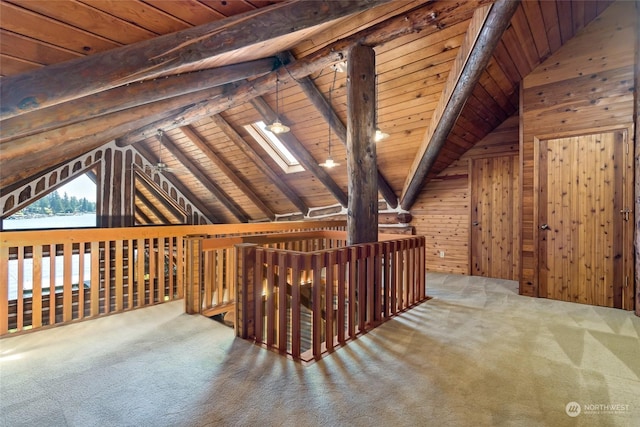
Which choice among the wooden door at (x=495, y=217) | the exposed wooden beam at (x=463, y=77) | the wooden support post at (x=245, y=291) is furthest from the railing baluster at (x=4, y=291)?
the wooden door at (x=495, y=217)

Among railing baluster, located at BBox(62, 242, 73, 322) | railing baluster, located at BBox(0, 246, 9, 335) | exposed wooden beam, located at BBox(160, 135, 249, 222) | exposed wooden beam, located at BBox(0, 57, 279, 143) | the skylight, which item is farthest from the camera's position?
exposed wooden beam, located at BBox(160, 135, 249, 222)

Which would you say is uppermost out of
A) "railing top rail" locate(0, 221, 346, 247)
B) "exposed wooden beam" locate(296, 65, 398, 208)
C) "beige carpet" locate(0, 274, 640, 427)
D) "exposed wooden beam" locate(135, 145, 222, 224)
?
"exposed wooden beam" locate(296, 65, 398, 208)

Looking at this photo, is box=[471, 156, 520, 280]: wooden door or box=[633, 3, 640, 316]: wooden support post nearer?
box=[633, 3, 640, 316]: wooden support post

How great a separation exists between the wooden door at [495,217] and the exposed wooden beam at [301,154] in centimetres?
226

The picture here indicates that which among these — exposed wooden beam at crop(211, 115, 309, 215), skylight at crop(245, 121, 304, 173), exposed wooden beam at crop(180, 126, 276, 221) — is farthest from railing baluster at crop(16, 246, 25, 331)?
exposed wooden beam at crop(180, 126, 276, 221)

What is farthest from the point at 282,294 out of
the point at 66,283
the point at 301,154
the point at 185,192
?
the point at 185,192

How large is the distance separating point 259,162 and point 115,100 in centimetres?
364

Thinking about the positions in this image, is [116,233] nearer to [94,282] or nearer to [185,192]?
[94,282]

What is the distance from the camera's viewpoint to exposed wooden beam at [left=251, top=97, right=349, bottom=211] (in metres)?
4.75

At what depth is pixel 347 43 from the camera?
3191 millimetres

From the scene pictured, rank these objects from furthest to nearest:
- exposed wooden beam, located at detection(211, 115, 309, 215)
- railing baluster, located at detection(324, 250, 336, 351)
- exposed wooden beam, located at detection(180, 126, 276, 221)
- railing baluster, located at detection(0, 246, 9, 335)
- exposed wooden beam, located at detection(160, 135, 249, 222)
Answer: exposed wooden beam, located at detection(160, 135, 249, 222)
exposed wooden beam, located at detection(180, 126, 276, 221)
exposed wooden beam, located at detection(211, 115, 309, 215)
railing baluster, located at detection(0, 246, 9, 335)
railing baluster, located at detection(324, 250, 336, 351)

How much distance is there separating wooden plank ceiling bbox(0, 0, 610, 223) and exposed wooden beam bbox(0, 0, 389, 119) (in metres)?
0.01

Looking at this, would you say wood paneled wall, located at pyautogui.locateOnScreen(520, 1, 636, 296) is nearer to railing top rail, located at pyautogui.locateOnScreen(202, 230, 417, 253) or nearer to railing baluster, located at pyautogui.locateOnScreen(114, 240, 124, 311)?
railing top rail, located at pyautogui.locateOnScreen(202, 230, 417, 253)

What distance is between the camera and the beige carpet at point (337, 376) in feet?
5.16
